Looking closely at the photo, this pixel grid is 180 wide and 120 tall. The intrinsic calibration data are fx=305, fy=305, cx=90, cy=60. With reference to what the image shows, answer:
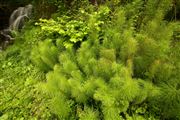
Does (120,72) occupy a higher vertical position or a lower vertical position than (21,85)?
higher

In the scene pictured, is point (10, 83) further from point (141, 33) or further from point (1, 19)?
Result: point (1, 19)

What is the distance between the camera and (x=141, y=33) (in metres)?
4.51

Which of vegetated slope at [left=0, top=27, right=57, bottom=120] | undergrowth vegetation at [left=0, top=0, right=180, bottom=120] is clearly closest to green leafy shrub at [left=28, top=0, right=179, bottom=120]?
undergrowth vegetation at [left=0, top=0, right=180, bottom=120]

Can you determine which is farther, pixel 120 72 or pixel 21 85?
pixel 21 85

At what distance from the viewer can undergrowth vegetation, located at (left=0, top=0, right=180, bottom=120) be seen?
3.88 meters

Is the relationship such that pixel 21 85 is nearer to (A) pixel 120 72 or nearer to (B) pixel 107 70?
Result: (B) pixel 107 70

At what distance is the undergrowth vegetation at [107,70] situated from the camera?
3.88 metres

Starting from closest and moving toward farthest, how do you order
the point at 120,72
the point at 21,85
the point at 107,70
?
the point at 120,72 < the point at 107,70 < the point at 21,85

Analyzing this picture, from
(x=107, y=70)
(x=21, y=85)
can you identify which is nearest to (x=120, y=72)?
(x=107, y=70)

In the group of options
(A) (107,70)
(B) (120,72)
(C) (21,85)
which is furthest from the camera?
(C) (21,85)

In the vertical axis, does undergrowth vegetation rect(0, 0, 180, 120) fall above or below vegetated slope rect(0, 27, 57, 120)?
above

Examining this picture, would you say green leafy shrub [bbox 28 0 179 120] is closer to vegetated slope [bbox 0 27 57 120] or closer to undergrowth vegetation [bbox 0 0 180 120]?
undergrowth vegetation [bbox 0 0 180 120]

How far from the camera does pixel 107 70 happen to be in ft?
13.3

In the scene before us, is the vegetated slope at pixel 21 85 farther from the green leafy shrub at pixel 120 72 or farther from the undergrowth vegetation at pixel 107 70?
the green leafy shrub at pixel 120 72
